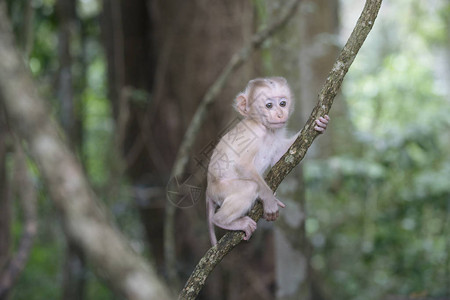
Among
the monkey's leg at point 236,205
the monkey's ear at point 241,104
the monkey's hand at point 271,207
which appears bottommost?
the monkey's leg at point 236,205

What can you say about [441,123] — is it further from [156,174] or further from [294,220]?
[156,174]

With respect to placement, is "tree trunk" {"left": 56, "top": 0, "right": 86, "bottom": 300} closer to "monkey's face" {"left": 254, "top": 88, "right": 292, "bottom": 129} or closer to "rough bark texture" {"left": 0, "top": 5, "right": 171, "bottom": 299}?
"monkey's face" {"left": 254, "top": 88, "right": 292, "bottom": 129}

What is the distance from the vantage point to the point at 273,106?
2385mm

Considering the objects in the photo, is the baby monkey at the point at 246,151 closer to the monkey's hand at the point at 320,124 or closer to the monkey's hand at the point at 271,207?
the monkey's hand at the point at 271,207

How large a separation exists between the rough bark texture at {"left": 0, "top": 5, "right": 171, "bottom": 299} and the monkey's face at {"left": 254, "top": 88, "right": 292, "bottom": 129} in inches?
43.5

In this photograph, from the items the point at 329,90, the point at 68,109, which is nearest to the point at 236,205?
the point at 329,90

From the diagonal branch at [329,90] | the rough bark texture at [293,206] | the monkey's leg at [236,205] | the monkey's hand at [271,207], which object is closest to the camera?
the diagonal branch at [329,90]

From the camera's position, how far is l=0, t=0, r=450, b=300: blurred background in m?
4.34

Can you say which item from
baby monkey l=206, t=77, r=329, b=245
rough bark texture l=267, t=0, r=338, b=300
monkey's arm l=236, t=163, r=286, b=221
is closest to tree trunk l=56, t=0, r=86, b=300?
rough bark texture l=267, t=0, r=338, b=300

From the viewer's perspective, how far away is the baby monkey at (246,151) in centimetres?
227

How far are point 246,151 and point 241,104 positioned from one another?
22 centimetres

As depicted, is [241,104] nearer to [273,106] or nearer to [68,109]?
[273,106]

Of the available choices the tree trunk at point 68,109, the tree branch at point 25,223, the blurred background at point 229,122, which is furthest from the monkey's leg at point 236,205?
the tree trunk at point 68,109

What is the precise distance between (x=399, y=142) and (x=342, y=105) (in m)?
1.74
